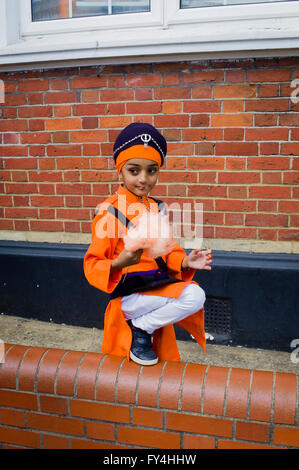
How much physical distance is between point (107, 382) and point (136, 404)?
149mm

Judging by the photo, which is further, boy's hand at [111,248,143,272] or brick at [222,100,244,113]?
brick at [222,100,244,113]

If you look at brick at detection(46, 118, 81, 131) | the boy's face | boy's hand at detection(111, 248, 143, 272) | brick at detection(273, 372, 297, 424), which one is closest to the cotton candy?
boy's hand at detection(111, 248, 143, 272)

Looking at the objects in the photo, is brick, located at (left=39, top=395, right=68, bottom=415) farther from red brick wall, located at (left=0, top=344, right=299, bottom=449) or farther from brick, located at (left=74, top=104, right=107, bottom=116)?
brick, located at (left=74, top=104, right=107, bottom=116)

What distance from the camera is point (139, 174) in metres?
1.81

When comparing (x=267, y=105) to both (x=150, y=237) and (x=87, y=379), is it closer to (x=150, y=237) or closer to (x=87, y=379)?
(x=150, y=237)

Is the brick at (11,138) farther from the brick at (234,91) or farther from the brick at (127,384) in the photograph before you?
the brick at (127,384)

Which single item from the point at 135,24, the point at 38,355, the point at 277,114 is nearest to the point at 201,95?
the point at 277,114

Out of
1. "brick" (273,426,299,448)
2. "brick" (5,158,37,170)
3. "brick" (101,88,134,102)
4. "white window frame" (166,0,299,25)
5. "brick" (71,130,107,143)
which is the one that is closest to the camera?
"brick" (273,426,299,448)

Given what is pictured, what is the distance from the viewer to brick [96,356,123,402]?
175cm

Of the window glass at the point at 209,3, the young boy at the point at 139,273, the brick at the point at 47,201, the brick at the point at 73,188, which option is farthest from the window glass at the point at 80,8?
the young boy at the point at 139,273

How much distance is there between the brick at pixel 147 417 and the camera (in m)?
1.70

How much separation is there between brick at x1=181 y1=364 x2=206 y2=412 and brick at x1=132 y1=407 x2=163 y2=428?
0.11 meters

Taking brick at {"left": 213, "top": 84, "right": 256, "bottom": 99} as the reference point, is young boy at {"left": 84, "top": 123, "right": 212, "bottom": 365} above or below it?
below

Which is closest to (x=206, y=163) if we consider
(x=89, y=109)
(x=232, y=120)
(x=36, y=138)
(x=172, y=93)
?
(x=232, y=120)
